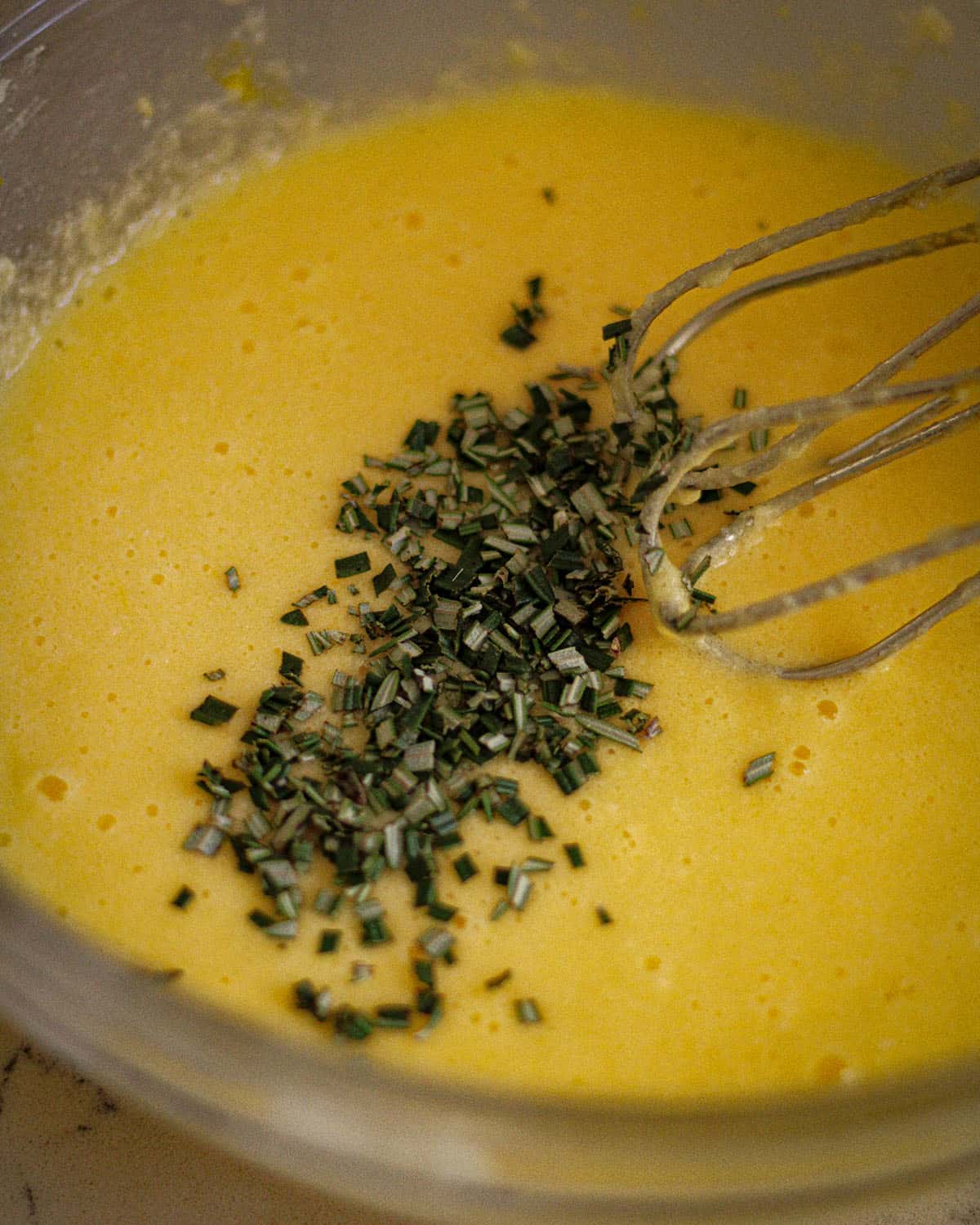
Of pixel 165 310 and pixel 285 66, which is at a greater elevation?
pixel 285 66

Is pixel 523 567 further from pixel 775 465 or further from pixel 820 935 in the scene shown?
pixel 820 935

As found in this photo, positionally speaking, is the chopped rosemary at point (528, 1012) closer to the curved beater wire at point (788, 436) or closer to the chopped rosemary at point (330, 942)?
the chopped rosemary at point (330, 942)

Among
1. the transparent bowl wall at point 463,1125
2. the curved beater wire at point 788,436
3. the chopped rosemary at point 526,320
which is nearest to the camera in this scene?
the transparent bowl wall at point 463,1125

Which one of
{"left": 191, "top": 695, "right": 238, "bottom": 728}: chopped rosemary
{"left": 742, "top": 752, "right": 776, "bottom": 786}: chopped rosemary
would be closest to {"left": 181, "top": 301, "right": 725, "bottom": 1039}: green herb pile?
{"left": 191, "top": 695, "right": 238, "bottom": 728}: chopped rosemary

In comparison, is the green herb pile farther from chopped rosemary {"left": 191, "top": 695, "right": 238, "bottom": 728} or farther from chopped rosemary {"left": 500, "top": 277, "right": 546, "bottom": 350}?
chopped rosemary {"left": 500, "top": 277, "right": 546, "bottom": 350}

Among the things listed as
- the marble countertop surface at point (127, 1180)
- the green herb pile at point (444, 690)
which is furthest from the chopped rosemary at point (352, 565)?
the marble countertop surface at point (127, 1180)

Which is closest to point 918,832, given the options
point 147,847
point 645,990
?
point 645,990
